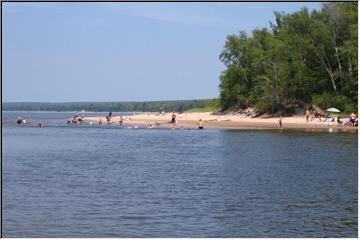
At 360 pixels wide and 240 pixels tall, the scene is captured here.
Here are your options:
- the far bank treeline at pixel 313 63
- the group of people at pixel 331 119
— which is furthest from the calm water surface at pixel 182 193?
the far bank treeline at pixel 313 63

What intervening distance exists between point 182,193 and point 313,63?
59496 millimetres

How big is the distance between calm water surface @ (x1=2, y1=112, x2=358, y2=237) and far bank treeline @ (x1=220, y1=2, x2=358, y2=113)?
106 ft

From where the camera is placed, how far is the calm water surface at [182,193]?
16062 millimetres

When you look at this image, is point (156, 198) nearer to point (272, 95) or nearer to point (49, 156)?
point (49, 156)

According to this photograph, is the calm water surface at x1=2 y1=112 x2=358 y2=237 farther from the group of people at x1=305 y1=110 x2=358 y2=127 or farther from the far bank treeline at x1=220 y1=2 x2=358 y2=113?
the far bank treeline at x1=220 y1=2 x2=358 y2=113

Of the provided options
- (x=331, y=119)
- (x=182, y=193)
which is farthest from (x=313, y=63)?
(x=182, y=193)

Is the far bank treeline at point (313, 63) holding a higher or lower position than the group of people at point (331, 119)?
higher

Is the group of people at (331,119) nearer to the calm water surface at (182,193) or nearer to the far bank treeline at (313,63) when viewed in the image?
the far bank treeline at (313,63)

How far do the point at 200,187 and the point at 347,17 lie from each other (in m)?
54.6

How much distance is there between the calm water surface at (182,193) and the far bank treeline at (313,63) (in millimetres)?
32358

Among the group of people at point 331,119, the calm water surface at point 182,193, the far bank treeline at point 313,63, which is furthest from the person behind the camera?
the far bank treeline at point 313,63

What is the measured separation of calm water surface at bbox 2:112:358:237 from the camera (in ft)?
52.7

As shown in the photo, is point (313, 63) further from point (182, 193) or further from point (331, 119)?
point (182, 193)

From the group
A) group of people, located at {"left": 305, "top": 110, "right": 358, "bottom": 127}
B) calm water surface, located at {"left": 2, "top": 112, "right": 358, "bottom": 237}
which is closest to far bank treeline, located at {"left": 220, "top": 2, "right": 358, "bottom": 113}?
group of people, located at {"left": 305, "top": 110, "right": 358, "bottom": 127}
